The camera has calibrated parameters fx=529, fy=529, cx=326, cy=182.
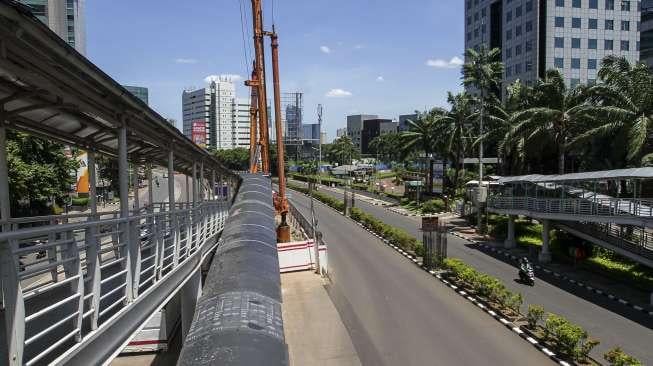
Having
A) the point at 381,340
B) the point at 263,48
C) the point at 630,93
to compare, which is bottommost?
the point at 381,340

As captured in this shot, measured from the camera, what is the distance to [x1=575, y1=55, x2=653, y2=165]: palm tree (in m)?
30.6

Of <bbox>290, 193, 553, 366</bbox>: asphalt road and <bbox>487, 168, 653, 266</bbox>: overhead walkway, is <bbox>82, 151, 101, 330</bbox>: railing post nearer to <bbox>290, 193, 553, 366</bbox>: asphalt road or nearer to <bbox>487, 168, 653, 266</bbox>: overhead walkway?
<bbox>290, 193, 553, 366</bbox>: asphalt road

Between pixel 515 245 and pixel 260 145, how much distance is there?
28.0m

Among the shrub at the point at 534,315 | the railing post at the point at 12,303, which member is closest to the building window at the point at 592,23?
the shrub at the point at 534,315

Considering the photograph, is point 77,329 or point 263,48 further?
point 263,48

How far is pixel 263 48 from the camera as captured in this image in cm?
5509

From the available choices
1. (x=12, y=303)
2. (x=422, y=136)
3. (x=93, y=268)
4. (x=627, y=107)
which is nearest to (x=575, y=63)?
(x=422, y=136)

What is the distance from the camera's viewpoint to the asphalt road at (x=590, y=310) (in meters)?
18.2

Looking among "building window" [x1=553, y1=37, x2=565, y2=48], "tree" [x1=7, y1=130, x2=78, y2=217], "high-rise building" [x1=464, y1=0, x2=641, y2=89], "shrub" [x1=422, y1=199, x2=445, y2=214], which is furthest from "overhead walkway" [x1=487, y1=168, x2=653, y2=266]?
"building window" [x1=553, y1=37, x2=565, y2=48]

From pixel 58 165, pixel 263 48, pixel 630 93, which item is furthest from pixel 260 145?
pixel 630 93

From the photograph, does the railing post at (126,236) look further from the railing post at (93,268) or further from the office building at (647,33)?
the office building at (647,33)

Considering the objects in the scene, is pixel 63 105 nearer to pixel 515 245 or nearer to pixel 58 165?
pixel 515 245

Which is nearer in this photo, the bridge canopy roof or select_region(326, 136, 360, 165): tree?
the bridge canopy roof

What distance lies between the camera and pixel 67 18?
118 meters
